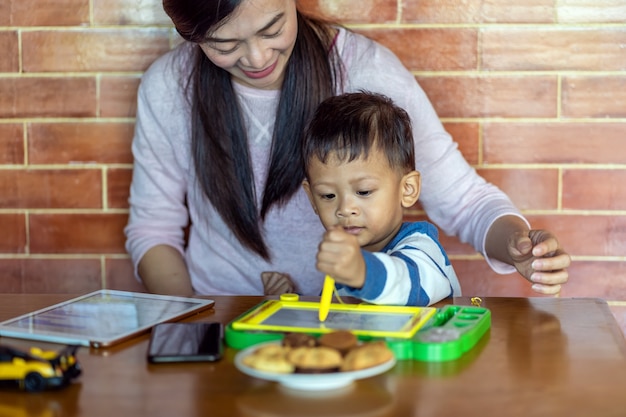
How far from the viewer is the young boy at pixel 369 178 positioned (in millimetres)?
1479

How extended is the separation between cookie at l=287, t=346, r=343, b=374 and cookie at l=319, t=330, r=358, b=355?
0.02 m

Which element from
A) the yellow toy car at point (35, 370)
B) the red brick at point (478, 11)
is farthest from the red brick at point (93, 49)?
the yellow toy car at point (35, 370)

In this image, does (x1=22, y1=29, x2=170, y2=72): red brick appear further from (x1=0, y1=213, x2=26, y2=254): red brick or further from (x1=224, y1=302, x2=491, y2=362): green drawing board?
(x1=224, y1=302, x2=491, y2=362): green drawing board

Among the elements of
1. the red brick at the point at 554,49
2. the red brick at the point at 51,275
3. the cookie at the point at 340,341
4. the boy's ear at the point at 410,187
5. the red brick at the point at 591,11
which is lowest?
the red brick at the point at 51,275

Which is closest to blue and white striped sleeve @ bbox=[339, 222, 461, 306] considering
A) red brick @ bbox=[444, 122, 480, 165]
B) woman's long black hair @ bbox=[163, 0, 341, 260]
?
woman's long black hair @ bbox=[163, 0, 341, 260]

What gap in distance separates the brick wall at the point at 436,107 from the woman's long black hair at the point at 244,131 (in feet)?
0.87

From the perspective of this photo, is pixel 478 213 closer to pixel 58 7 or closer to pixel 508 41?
pixel 508 41

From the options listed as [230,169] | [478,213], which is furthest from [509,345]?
[230,169]

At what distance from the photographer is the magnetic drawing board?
1066mm

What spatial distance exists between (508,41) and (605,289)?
633mm

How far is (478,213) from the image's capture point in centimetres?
179

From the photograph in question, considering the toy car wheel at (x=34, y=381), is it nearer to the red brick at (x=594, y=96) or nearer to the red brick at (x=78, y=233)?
the red brick at (x=78, y=233)

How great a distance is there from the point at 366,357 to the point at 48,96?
4.77 feet

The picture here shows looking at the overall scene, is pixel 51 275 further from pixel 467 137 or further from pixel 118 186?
pixel 467 137
